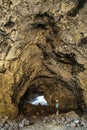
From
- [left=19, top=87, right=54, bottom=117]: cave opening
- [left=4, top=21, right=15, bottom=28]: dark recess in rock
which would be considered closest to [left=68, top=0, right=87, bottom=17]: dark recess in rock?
[left=4, top=21, right=15, bottom=28]: dark recess in rock

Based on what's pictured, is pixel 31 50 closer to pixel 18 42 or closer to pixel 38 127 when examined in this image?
pixel 18 42

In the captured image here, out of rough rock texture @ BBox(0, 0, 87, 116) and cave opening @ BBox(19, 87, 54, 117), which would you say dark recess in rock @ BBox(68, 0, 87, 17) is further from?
cave opening @ BBox(19, 87, 54, 117)

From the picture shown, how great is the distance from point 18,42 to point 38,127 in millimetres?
2988

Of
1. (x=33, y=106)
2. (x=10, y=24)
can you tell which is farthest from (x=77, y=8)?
(x=33, y=106)

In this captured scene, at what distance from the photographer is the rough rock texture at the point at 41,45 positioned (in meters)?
6.98

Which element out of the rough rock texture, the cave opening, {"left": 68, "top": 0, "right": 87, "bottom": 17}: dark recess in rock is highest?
{"left": 68, "top": 0, "right": 87, "bottom": 17}: dark recess in rock

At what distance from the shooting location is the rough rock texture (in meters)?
6.98

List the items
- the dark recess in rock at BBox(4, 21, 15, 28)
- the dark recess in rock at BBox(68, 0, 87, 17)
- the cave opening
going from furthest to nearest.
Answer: the cave opening → the dark recess in rock at BBox(4, 21, 15, 28) → the dark recess in rock at BBox(68, 0, 87, 17)

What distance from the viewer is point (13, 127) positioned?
7.41 metres

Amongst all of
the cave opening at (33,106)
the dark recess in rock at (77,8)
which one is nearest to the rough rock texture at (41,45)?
the dark recess in rock at (77,8)

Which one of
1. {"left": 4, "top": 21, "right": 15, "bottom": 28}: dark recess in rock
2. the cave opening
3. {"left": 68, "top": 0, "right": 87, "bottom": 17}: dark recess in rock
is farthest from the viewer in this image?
the cave opening

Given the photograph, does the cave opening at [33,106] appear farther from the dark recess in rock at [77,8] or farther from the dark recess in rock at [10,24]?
the dark recess in rock at [77,8]

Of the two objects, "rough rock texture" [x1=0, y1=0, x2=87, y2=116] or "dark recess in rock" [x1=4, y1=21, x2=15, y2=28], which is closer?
"rough rock texture" [x1=0, y1=0, x2=87, y2=116]

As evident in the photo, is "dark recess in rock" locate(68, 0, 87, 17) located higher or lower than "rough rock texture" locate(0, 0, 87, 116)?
higher
